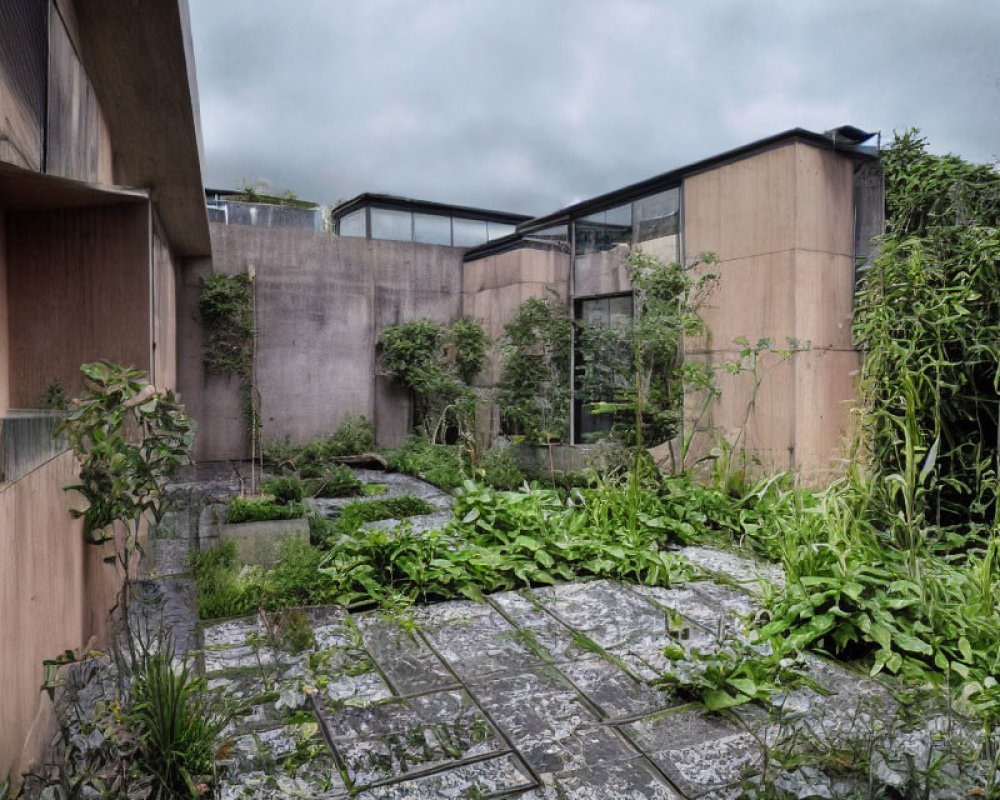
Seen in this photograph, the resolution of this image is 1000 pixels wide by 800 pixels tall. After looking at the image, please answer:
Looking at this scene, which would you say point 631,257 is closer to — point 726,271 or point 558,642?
point 726,271

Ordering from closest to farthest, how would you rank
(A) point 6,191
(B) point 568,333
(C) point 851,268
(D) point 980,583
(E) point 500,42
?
(A) point 6,191, (D) point 980,583, (C) point 851,268, (E) point 500,42, (B) point 568,333

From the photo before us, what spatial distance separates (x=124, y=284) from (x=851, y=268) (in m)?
6.14

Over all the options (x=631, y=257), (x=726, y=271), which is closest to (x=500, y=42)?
(x=631, y=257)

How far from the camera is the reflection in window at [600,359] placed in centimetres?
756

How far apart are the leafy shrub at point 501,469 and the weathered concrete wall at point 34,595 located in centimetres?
470

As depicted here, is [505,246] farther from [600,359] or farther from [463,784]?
[463,784]

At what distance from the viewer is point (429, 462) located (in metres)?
8.80

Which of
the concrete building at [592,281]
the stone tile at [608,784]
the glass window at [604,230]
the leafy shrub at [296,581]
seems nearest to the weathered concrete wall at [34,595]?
the leafy shrub at [296,581]

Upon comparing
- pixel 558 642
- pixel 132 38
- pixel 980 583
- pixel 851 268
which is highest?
pixel 132 38

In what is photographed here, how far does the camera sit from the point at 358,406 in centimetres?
1045

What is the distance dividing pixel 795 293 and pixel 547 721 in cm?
477

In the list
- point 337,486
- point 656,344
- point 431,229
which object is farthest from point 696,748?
point 431,229

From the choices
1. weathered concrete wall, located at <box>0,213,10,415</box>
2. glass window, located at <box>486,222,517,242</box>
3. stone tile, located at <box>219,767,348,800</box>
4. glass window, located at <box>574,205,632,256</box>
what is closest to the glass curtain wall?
glass window, located at <box>574,205,632,256</box>

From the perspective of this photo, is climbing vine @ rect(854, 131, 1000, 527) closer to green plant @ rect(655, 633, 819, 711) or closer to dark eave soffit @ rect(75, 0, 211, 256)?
green plant @ rect(655, 633, 819, 711)
